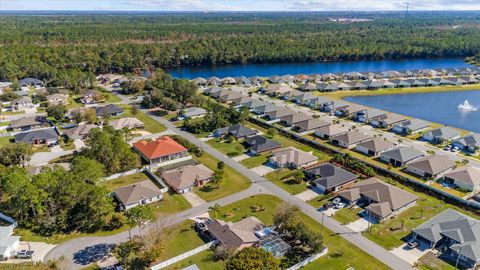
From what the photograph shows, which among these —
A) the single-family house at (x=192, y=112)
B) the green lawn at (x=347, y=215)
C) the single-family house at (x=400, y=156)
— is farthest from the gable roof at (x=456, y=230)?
the single-family house at (x=192, y=112)

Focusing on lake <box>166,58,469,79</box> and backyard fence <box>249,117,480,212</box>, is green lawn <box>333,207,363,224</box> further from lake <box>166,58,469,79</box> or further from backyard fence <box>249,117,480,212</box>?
lake <box>166,58,469,79</box>

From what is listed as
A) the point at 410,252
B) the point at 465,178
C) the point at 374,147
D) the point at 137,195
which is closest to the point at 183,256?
the point at 137,195

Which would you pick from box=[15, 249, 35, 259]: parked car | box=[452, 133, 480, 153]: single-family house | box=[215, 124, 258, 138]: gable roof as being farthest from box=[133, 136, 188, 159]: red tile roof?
box=[452, 133, 480, 153]: single-family house

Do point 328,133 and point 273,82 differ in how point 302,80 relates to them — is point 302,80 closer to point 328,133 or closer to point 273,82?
point 273,82

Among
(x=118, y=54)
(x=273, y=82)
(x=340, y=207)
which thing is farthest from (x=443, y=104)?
(x=118, y=54)

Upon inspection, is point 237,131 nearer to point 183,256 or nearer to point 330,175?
point 330,175

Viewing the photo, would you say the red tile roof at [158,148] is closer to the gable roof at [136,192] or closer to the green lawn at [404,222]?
the gable roof at [136,192]
